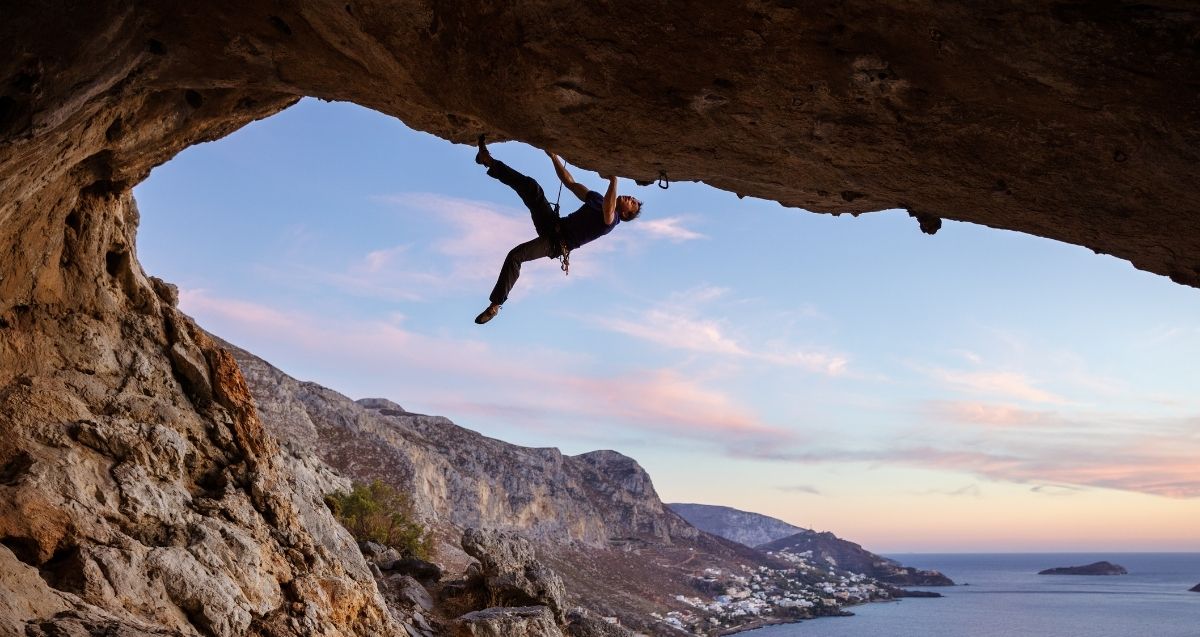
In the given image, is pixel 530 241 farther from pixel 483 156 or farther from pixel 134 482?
pixel 134 482

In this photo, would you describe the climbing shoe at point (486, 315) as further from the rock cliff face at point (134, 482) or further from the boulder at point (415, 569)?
the boulder at point (415, 569)

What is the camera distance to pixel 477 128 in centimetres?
725

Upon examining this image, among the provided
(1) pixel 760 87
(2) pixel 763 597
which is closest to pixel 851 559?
(2) pixel 763 597

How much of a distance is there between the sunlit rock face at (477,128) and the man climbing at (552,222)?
1190mm

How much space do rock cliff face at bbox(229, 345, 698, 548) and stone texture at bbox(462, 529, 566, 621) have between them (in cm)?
1169

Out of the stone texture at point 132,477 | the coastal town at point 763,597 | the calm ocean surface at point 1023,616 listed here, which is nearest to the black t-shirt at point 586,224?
the stone texture at point 132,477

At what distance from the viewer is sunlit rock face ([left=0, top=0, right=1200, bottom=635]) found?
3.88 metres

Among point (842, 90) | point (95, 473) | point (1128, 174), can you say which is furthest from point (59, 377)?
point (1128, 174)

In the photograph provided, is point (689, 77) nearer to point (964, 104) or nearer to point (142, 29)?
point (964, 104)

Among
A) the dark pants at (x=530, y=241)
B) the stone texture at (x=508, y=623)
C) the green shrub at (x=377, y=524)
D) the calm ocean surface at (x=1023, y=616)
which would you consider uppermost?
the dark pants at (x=530, y=241)

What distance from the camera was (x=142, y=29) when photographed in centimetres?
537

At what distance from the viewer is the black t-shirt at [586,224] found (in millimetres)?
8625

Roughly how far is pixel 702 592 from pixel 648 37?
6692 cm

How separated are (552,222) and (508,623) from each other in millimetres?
8405
